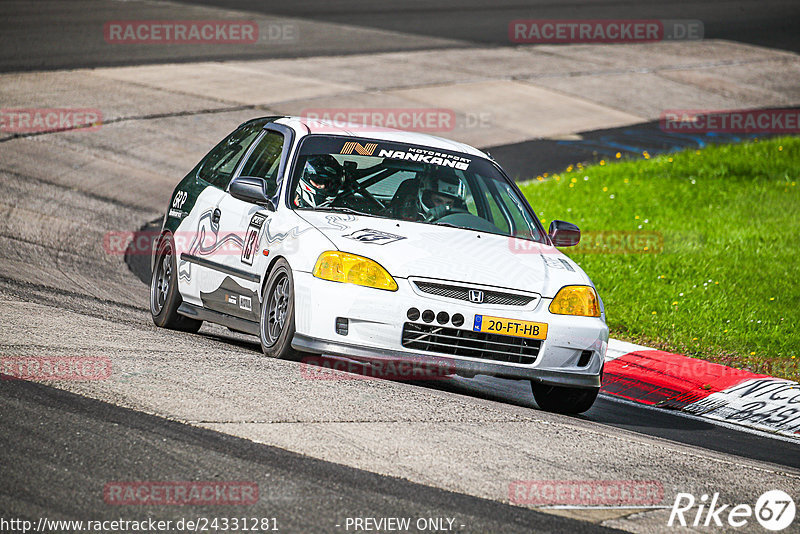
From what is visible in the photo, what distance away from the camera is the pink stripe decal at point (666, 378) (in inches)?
354

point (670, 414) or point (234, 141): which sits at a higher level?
point (234, 141)

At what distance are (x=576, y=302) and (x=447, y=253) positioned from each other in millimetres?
873

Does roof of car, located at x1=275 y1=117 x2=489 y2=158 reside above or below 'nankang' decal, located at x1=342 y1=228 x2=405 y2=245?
above

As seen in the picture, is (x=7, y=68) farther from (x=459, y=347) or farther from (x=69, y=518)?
(x=69, y=518)

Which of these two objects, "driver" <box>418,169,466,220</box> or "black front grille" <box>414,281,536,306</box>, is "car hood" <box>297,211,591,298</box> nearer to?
"black front grille" <box>414,281,536,306</box>

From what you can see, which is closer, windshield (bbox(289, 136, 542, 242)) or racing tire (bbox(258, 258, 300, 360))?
racing tire (bbox(258, 258, 300, 360))

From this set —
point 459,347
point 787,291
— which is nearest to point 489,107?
point 787,291

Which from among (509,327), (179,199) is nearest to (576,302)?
(509,327)

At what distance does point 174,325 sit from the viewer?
8984mm

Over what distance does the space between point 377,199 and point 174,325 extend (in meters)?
2.05

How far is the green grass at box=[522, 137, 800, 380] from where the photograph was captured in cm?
1050

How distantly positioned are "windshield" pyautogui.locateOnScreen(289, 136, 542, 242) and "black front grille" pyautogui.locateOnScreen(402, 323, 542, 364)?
115cm

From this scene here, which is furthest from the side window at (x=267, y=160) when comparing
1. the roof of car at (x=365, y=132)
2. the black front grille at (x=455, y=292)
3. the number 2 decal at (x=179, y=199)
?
the black front grille at (x=455, y=292)

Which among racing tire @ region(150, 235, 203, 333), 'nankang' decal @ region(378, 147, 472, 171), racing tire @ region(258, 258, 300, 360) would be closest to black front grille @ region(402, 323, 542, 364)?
racing tire @ region(258, 258, 300, 360)
